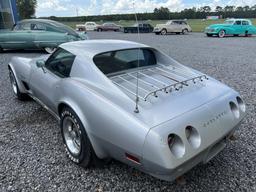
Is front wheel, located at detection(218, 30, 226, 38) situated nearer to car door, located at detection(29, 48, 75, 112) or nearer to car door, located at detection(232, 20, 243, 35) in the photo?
car door, located at detection(232, 20, 243, 35)

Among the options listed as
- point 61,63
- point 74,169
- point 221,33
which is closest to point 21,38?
point 61,63

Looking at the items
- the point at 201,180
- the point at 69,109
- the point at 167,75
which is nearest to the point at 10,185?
the point at 69,109

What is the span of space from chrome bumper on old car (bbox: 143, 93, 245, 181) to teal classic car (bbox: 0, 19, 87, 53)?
8342 mm

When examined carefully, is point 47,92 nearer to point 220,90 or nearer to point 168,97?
point 168,97

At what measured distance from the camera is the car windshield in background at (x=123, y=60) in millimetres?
2738

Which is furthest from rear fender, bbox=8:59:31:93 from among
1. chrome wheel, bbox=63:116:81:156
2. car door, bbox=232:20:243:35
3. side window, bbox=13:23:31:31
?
car door, bbox=232:20:243:35

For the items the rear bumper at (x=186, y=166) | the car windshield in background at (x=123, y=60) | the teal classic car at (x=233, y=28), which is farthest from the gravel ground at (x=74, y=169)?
the teal classic car at (x=233, y=28)

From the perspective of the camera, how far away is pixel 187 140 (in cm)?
186

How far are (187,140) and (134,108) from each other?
0.52 m

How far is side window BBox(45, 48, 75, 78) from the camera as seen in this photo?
285 centimetres

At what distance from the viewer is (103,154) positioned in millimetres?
2227

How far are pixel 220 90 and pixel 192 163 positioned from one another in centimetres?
104

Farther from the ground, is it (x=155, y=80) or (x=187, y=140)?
(x=155, y=80)

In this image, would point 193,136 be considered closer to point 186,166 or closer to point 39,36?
point 186,166
